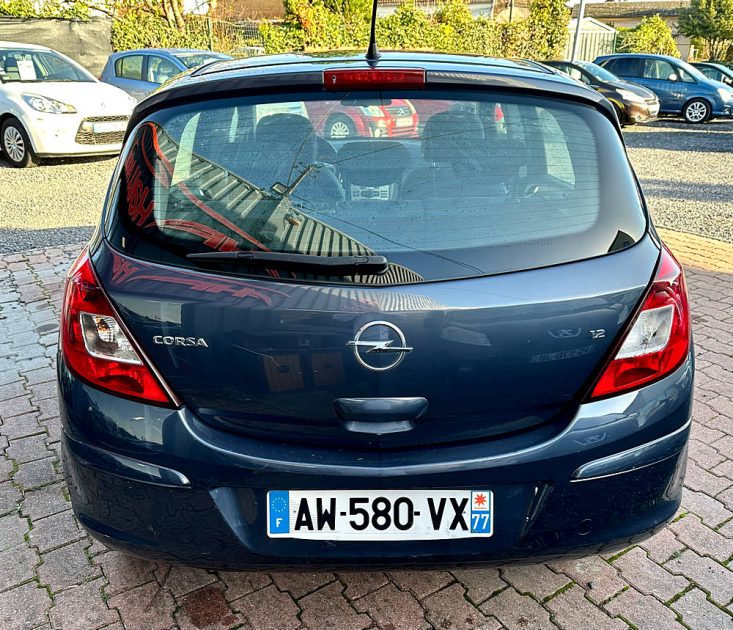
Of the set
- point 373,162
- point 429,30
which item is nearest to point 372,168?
point 373,162

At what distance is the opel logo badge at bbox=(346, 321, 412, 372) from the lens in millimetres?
1699

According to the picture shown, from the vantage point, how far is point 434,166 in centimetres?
191

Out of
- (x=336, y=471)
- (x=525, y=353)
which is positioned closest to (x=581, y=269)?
(x=525, y=353)

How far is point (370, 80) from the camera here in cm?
192

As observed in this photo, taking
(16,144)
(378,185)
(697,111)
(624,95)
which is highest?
(378,185)

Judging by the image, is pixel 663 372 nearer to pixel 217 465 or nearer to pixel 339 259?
Answer: pixel 339 259

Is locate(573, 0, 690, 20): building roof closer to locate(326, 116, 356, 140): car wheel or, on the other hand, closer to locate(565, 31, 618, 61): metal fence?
locate(565, 31, 618, 61): metal fence

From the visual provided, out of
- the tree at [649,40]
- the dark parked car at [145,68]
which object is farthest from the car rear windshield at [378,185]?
the tree at [649,40]

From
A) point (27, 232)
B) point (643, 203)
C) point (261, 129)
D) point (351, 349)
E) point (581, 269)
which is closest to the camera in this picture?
point (351, 349)

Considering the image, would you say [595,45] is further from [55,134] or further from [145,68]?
[55,134]

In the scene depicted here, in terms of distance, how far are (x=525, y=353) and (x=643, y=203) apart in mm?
688

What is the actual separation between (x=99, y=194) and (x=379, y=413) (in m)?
7.68

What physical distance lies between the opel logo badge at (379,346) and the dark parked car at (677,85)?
59.0 feet

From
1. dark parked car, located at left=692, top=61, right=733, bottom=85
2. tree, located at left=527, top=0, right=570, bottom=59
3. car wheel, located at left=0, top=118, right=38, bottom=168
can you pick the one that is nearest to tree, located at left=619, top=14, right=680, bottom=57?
tree, located at left=527, top=0, right=570, bottom=59
